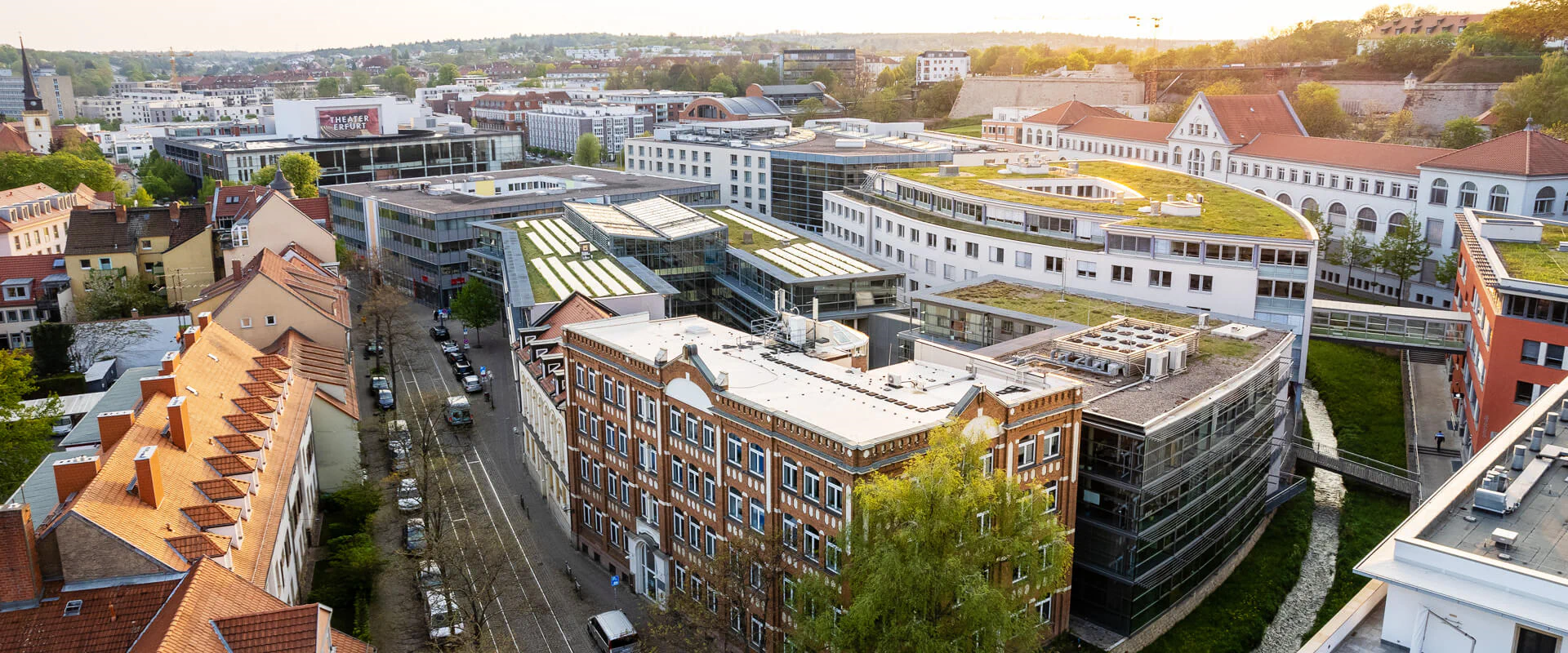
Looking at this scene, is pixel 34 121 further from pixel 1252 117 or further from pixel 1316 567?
pixel 1316 567

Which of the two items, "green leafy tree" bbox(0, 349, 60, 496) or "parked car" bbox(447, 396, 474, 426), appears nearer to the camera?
"green leafy tree" bbox(0, 349, 60, 496)

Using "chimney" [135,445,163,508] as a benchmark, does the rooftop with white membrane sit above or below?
above

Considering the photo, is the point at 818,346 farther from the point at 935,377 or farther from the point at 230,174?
the point at 230,174

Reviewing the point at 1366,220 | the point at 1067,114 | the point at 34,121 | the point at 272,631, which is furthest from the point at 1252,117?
the point at 34,121

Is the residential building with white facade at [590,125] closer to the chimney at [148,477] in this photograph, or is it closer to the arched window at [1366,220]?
the arched window at [1366,220]

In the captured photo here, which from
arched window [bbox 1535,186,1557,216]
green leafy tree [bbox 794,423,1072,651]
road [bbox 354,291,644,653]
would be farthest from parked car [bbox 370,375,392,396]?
arched window [bbox 1535,186,1557,216]

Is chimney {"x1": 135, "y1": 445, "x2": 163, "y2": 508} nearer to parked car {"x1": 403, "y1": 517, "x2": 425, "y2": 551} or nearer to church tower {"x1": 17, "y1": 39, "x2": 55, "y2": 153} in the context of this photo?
parked car {"x1": 403, "y1": 517, "x2": 425, "y2": 551}

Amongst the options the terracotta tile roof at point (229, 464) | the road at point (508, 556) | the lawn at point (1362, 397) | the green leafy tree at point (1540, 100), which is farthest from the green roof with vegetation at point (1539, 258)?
the terracotta tile roof at point (229, 464)
